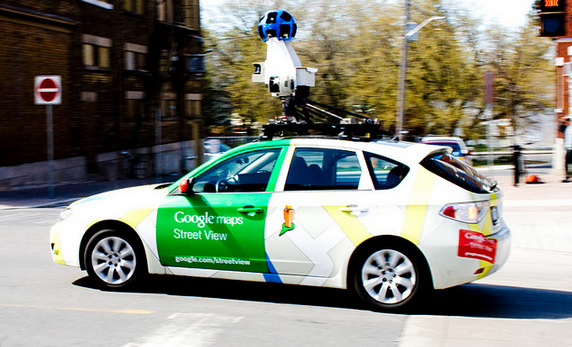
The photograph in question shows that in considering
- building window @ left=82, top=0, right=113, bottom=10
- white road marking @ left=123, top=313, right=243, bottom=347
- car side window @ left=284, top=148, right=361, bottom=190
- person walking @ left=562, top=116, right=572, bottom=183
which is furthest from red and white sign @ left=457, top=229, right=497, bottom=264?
building window @ left=82, top=0, right=113, bottom=10

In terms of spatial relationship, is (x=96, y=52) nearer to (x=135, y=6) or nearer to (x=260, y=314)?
(x=135, y=6)

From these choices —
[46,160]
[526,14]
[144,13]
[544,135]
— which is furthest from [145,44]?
[544,135]

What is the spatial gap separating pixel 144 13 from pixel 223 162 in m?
21.7

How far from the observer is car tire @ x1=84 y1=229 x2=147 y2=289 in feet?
21.5

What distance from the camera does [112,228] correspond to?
6590 mm

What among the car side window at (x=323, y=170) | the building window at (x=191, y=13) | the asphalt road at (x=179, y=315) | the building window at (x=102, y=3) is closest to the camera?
the asphalt road at (x=179, y=315)

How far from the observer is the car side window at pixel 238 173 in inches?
250

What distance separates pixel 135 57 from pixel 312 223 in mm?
21610

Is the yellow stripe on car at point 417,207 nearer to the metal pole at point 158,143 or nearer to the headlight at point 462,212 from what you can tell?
the headlight at point 462,212

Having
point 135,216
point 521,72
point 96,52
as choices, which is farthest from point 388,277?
point 521,72

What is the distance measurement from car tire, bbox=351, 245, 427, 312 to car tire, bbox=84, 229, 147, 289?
2.20 m

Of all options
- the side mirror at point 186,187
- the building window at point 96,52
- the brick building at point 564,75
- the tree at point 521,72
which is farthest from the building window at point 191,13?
the side mirror at point 186,187

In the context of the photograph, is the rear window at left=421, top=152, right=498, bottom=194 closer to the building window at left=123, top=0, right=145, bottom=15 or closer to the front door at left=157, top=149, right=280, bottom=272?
the front door at left=157, top=149, right=280, bottom=272

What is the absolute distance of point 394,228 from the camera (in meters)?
5.78
